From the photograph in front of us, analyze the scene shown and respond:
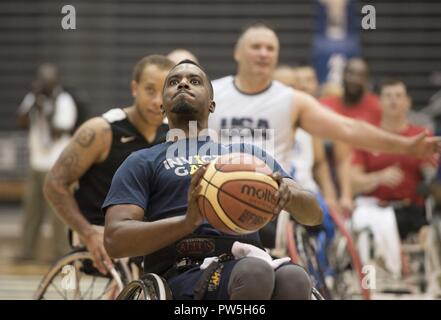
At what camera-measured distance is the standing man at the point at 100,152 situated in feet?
17.6

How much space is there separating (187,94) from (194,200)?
67cm

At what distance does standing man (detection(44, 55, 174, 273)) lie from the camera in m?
5.35

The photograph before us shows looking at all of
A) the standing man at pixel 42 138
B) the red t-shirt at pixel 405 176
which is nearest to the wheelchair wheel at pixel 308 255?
the red t-shirt at pixel 405 176

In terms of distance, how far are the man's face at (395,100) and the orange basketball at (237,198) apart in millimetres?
4940

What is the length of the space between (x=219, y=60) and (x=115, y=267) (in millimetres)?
9768

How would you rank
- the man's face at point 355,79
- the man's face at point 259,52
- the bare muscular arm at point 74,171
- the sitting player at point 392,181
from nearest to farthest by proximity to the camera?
the bare muscular arm at point 74,171 → the man's face at point 259,52 → the sitting player at point 392,181 → the man's face at point 355,79

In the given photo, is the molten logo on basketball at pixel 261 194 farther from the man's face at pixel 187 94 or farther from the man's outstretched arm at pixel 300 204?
the man's face at pixel 187 94

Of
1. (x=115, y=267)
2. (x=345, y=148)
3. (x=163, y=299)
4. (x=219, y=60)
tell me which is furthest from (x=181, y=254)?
(x=219, y=60)

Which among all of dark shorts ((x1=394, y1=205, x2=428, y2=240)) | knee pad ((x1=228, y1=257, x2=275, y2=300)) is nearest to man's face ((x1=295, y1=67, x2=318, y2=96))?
dark shorts ((x1=394, y1=205, x2=428, y2=240))

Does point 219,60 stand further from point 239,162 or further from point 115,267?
point 239,162

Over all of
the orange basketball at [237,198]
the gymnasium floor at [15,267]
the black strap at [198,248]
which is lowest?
the gymnasium floor at [15,267]

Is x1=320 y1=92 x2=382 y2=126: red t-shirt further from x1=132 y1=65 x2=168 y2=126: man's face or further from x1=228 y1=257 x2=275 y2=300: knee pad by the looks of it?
x1=228 y1=257 x2=275 y2=300: knee pad

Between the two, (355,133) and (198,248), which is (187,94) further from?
(355,133)
